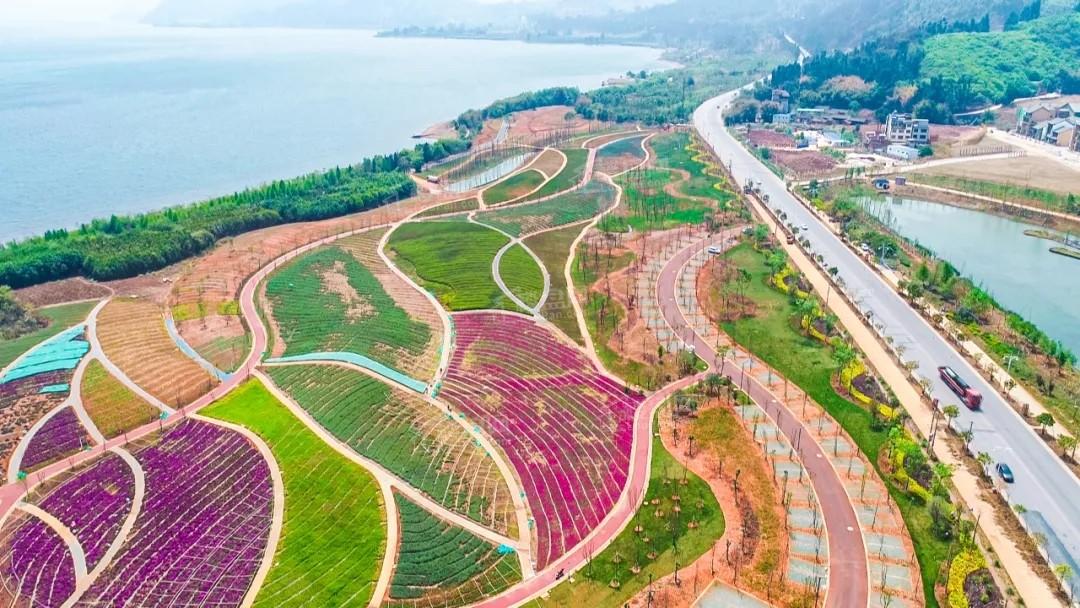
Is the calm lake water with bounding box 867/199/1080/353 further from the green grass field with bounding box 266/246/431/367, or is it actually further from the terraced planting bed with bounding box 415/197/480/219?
the green grass field with bounding box 266/246/431/367

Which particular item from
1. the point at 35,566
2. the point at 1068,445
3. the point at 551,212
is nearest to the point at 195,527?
the point at 35,566

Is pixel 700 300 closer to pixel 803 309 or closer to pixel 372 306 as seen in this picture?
pixel 803 309

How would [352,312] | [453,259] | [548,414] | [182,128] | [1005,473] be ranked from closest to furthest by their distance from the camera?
[1005,473]
[548,414]
[352,312]
[453,259]
[182,128]

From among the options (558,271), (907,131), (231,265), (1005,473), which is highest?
(907,131)

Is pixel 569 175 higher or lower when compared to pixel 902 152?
lower

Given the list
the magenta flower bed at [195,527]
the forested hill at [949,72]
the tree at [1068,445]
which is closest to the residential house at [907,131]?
the forested hill at [949,72]

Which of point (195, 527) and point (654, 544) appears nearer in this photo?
point (654, 544)

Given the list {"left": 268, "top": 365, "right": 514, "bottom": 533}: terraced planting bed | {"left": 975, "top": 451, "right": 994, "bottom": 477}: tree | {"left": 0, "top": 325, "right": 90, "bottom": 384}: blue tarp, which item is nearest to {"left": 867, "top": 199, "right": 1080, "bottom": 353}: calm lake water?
{"left": 975, "top": 451, "right": 994, "bottom": 477}: tree

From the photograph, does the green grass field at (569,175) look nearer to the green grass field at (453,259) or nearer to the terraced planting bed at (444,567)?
the green grass field at (453,259)

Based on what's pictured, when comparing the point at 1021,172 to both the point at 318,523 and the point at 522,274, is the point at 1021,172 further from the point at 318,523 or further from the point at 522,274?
the point at 318,523
